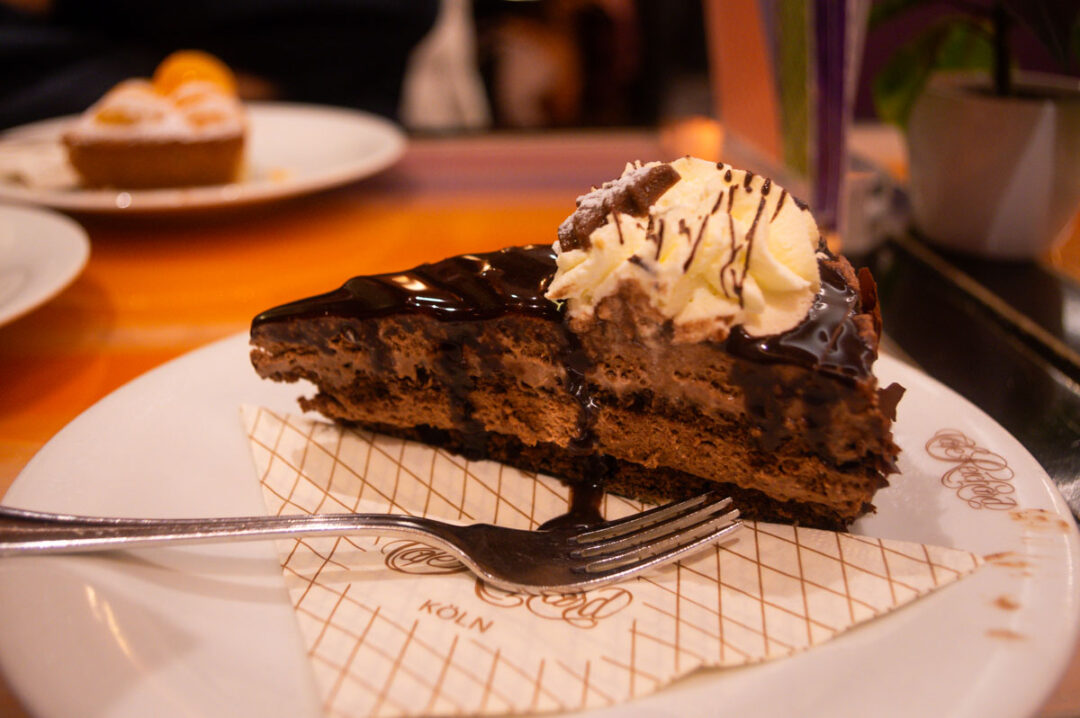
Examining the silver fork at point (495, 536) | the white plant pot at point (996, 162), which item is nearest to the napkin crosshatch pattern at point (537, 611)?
the silver fork at point (495, 536)

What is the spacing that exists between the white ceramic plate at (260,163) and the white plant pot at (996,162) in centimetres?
176

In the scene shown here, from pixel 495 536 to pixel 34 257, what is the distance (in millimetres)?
1474

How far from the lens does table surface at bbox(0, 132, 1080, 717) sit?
65.1 inches

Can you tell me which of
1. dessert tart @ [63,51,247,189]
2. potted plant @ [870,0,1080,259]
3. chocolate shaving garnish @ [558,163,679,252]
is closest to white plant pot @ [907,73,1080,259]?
potted plant @ [870,0,1080,259]

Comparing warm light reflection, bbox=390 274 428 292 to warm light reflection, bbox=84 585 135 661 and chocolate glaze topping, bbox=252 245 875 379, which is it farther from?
warm light reflection, bbox=84 585 135 661

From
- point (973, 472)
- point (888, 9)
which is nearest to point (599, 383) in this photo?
point (973, 472)

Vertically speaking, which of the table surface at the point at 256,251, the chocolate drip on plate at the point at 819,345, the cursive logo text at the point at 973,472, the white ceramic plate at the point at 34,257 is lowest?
the cursive logo text at the point at 973,472

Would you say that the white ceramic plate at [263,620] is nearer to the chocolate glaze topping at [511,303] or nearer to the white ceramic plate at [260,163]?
the chocolate glaze topping at [511,303]

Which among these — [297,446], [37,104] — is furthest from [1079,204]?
[37,104]

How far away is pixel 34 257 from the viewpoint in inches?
74.0

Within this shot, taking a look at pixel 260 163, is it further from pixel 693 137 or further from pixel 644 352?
pixel 644 352

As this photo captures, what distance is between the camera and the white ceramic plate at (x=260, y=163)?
228 cm

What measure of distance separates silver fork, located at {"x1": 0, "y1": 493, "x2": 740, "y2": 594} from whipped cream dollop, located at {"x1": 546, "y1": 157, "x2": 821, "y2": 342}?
29 cm

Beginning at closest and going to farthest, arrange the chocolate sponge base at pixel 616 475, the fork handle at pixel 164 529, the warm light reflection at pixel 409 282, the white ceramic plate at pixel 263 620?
1. the white ceramic plate at pixel 263 620
2. the fork handle at pixel 164 529
3. the chocolate sponge base at pixel 616 475
4. the warm light reflection at pixel 409 282
